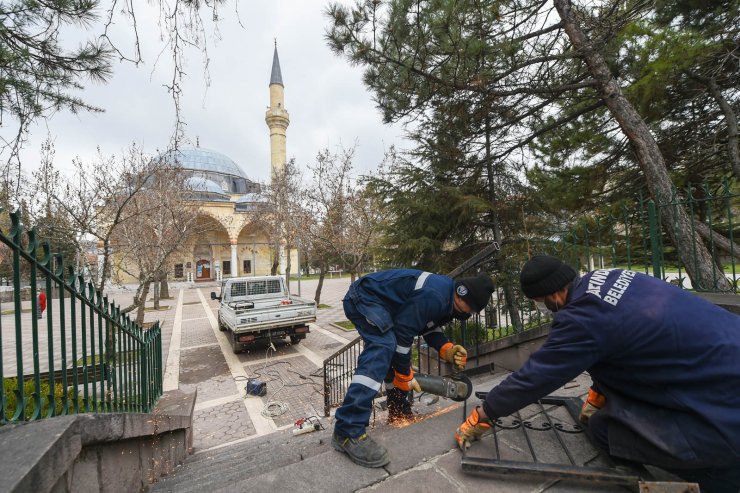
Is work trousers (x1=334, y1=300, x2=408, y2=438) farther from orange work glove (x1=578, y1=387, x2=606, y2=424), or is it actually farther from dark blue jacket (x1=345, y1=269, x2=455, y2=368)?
orange work glove (x1=578, y1=387, x2=606, y2=424)

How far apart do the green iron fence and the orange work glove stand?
9.95 ft

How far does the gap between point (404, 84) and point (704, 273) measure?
500 cm

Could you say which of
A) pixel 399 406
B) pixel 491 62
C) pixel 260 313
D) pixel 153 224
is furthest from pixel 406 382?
pixel 153 224

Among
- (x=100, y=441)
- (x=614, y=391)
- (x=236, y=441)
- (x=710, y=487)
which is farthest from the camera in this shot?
(x=236, y=441)

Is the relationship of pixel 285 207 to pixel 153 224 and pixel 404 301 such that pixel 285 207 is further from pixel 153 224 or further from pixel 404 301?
pixel 404 301

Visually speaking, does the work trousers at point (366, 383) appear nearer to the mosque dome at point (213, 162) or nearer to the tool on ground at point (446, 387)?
the tool on ground at point (446, 387)

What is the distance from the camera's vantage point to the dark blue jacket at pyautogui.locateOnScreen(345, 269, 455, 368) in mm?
2670

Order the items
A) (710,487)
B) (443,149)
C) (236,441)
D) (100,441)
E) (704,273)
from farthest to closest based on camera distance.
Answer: (443,149), (236,441), (704,273), (100,441), (710,487)

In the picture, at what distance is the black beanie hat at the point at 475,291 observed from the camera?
270 cm

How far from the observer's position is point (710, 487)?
1626 millimetres

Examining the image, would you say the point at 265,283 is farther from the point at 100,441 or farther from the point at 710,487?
the point at 710,487

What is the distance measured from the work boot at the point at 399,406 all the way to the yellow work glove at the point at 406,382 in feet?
0.23

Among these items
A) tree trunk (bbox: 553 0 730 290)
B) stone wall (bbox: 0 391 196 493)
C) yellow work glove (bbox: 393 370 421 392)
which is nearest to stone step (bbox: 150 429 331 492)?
stone wall (bbox: 0 391 196 493)

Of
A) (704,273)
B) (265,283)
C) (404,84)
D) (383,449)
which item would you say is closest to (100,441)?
(383,449)
